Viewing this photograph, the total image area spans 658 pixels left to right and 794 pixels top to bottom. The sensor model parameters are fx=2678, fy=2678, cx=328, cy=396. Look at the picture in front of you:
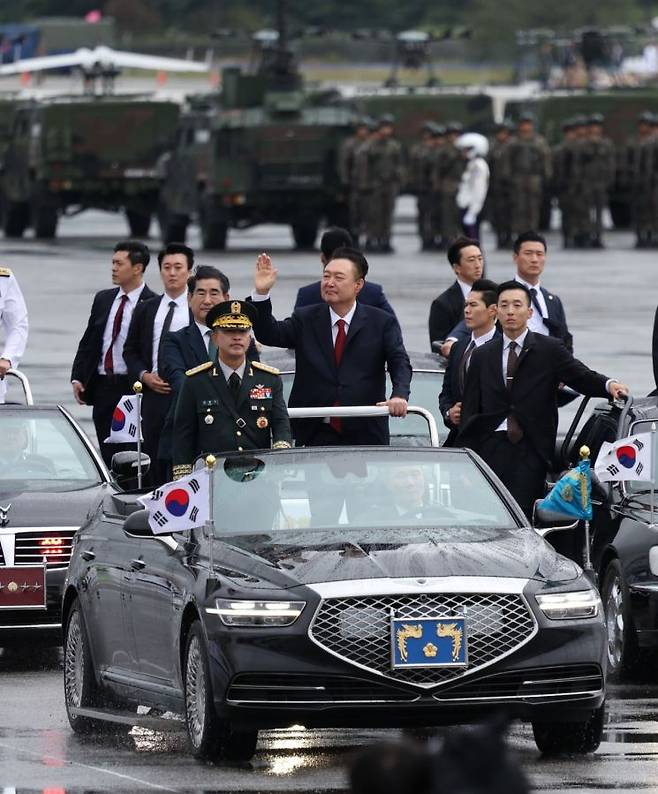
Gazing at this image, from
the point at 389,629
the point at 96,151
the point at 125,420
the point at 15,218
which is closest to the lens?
the point at 389,629

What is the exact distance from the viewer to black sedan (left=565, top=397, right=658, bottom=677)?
11.1m

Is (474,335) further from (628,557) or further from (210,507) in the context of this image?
(210,507)

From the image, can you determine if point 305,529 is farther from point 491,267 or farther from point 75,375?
point 491,267

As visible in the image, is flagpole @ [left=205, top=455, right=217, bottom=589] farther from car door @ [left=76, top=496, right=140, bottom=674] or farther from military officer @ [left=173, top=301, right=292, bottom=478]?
military officer @ [left=173, top=301, right=292, bottom=478]

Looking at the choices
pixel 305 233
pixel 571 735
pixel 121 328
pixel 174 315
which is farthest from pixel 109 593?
pixel 305 233

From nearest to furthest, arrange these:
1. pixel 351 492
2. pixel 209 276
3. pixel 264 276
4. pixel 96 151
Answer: pixel 351 492 < pixel 264 276 < pixel 209 276 < pixel 96 151

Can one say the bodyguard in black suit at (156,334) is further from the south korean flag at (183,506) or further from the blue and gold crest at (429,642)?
the blue and gold crest at (429,642)

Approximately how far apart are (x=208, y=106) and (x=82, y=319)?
58.7ft

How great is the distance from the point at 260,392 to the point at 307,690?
2.25m

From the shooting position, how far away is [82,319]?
1153 inches

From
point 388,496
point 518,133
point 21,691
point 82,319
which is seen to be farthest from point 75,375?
point 518,133

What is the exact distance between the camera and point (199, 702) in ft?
29.5

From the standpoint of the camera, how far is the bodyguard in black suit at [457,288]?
14.4 metres

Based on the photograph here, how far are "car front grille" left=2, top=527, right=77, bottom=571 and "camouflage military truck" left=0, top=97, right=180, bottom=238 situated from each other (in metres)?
33.8
